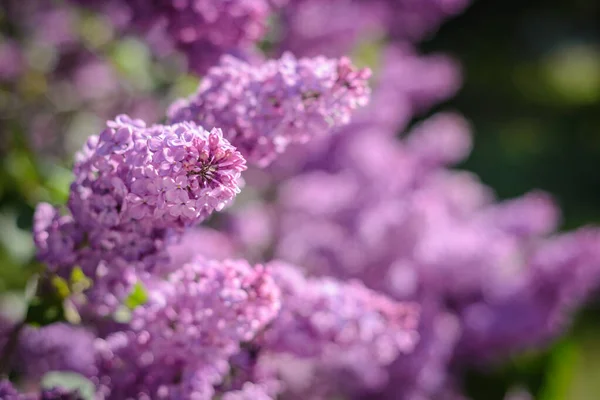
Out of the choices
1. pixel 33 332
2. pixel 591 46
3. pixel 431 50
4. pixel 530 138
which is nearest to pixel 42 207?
pixel 33 332

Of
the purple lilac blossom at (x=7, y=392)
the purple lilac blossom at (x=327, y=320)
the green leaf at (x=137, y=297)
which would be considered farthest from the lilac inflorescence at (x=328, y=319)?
the purple lilac blossom at (x=7, y=392)

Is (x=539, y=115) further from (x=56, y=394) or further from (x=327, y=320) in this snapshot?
(x=56, y=394)

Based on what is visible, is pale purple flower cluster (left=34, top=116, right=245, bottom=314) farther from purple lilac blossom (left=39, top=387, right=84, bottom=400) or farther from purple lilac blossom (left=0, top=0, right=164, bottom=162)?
purple lilac blossom (left=0, top=0, right=164, bottom=162)

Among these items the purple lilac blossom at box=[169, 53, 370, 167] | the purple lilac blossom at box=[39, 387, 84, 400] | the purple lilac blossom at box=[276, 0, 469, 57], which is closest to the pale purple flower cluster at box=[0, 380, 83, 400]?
the purple lilac blossom at box=[39, 387, 84, 400]

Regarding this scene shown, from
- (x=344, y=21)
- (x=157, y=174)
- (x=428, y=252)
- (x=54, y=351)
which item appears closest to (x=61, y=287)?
(x=54, y=351)

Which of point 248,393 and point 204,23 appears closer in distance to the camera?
point 248,393
